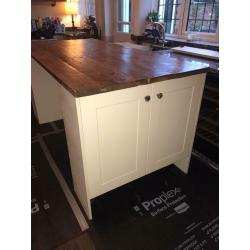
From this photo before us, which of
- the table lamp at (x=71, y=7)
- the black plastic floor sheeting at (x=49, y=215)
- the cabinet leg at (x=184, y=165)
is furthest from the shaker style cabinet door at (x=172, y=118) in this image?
the table lamp at (x=71, y=7)

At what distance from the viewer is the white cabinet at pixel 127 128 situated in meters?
1.06

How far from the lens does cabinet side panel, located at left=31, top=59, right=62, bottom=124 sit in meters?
2.23

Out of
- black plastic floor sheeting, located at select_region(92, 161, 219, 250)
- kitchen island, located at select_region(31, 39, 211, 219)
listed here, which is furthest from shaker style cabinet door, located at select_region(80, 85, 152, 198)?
black plastic floor sheeting, located at select_region(92, 161, 219, 250)

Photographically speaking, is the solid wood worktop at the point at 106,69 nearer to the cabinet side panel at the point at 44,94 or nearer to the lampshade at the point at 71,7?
the cabinet side panel at the point at 44,94

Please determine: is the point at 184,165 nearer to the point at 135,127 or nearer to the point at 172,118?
the point at 172,118

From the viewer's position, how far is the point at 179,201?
1.55m

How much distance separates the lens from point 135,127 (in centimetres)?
123

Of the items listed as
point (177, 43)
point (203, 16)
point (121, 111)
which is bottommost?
point (121, 111)

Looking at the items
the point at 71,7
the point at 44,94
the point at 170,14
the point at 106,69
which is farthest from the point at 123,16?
the point at 106,69

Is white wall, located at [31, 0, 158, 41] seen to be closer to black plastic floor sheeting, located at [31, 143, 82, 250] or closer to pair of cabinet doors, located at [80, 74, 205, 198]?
pair of cabinet doors, located at [80, 74, 205, 198]

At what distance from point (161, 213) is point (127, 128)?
0.70m

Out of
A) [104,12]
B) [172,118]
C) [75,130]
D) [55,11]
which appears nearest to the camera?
[75,130]
